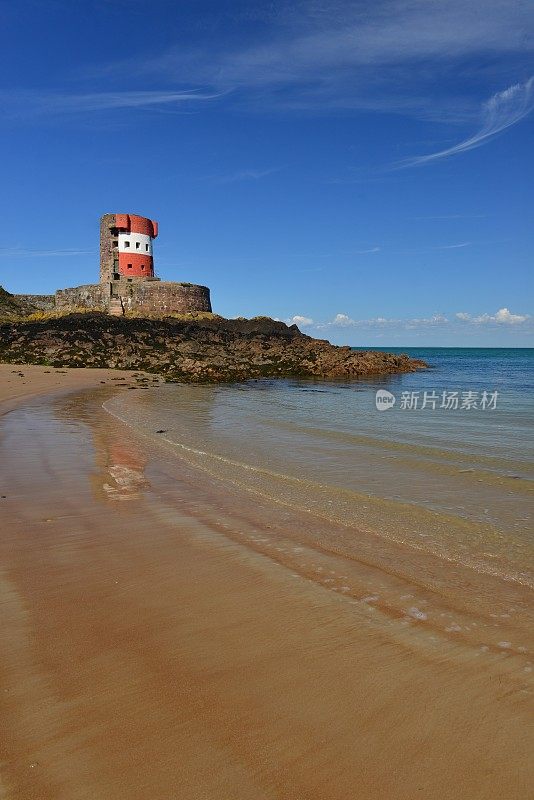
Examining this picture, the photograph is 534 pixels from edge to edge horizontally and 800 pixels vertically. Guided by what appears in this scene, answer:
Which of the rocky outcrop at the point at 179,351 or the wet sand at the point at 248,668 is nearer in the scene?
the wet sand at the point at 248,668

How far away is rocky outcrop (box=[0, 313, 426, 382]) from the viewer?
122ft

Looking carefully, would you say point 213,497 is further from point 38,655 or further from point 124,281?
point 124,281

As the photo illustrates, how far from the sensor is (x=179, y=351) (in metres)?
40.9

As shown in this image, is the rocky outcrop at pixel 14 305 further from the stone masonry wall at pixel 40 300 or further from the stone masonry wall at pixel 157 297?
the stone masonry wall at pixel 157 297

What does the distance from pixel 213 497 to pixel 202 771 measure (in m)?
5.01

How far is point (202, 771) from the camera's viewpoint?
239cm

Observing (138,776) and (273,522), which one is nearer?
(138,776)

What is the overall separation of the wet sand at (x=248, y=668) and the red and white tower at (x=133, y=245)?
50.3 metres

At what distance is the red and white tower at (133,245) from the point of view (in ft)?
172

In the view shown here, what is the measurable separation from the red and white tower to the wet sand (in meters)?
50.3

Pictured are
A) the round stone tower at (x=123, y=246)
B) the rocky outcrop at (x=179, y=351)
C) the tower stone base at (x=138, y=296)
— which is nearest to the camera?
the rocky outcrop at (x=179, y=351)

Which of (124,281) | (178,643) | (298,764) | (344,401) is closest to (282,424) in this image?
(344,401)

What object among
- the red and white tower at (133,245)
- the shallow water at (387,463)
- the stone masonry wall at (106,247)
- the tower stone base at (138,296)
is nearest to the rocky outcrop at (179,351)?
the tower stone base at (138,296)

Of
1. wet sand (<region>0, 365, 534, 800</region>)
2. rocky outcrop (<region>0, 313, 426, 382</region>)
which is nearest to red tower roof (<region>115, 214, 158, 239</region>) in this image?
rocky outcrop (<region>0, 313, 426, 382</region>)
